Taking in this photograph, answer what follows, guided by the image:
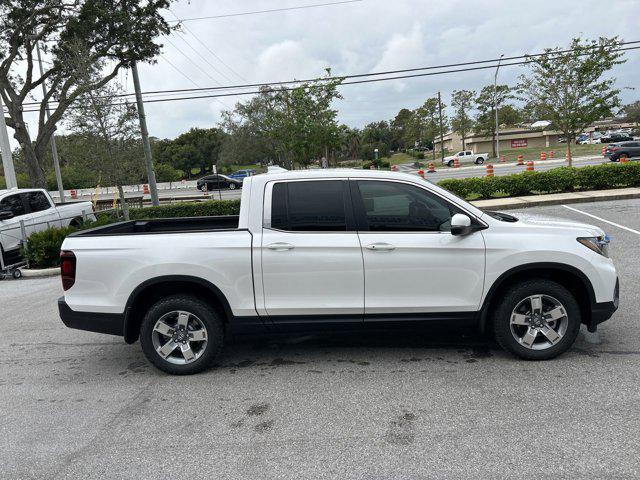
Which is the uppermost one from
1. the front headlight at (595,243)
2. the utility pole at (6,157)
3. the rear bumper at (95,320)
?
the utility pole at (6,157)

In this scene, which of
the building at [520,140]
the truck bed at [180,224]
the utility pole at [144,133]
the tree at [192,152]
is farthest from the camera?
the tree at [192,152]

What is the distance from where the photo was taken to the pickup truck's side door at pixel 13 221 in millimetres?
10633

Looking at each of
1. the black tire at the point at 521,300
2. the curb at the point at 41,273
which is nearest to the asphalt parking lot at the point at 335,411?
the black tire at the point at 521,300

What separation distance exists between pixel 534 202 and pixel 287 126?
546 inches

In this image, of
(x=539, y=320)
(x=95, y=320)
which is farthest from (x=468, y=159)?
(x=95, y=320)

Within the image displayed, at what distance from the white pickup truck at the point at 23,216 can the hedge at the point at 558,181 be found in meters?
11.8

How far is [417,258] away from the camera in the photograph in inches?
166

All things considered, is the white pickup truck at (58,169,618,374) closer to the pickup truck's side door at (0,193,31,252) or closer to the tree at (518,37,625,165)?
the pickup truck's side door at (0,193,31,252)

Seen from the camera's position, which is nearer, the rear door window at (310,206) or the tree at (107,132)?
the rear door window at (310,206)

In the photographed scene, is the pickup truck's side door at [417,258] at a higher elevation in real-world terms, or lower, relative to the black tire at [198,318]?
higher

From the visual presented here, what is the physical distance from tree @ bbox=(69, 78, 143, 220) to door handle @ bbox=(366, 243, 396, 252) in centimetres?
1292

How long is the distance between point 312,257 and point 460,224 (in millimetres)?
1268

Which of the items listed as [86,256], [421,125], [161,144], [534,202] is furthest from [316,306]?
[161,144]

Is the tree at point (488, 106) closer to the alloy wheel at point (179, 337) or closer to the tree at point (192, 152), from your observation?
the tree at point (192, 152)
